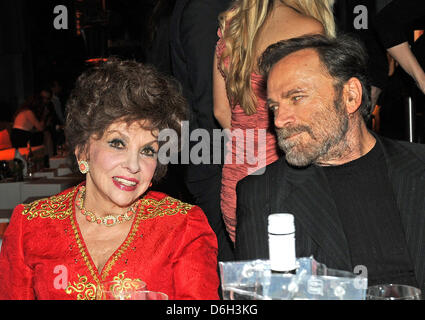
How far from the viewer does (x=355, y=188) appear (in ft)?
6.81

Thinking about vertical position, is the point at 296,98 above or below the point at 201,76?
below

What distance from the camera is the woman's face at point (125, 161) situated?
1955 mm

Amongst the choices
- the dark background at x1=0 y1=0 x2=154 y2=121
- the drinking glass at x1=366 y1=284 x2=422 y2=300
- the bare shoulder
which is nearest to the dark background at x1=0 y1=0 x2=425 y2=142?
the dark background at x1=0 y1=0 x2=154 y2=121

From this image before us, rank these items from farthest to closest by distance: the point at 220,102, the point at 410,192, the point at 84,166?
1. the point at 220,102
2. the point at 84,166
3. the point at 410,192

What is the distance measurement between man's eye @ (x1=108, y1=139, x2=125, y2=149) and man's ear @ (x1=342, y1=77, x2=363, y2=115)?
0.77 meters

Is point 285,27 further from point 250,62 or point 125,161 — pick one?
point 125,161

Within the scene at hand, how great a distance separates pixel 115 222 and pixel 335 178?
0.79 metres

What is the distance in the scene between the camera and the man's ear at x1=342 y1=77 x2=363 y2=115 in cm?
204

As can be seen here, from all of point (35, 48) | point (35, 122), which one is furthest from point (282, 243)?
point (35, 48)

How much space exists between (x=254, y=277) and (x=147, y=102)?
1.09 meters

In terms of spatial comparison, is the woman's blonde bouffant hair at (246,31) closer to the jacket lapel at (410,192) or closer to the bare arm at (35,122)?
the jacket lapel at (410,192)

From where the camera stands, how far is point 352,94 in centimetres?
206

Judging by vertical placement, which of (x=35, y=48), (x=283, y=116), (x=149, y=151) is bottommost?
(x=149, y=151)

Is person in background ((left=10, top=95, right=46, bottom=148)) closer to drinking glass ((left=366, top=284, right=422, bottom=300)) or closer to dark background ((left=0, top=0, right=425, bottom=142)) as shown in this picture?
dark background ((left=0, top=0, right=425, bottom=142))
